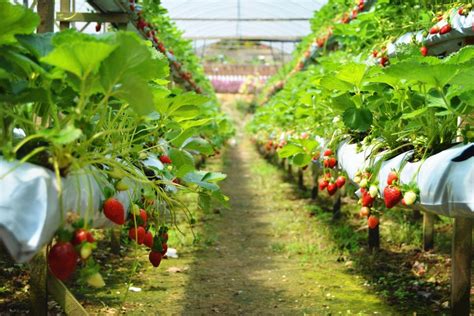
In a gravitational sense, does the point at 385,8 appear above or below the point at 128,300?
above

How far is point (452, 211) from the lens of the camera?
108 inches

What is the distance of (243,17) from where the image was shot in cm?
2214

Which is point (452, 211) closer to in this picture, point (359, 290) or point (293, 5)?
point (359, 290)

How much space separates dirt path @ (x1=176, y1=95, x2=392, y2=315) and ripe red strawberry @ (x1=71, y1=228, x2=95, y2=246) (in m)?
2.51

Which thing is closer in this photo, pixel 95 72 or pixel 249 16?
pixel 95 72

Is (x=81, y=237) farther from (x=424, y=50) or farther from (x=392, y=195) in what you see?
(x=424, y=50)

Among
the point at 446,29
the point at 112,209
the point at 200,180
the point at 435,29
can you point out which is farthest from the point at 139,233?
the point at 435,29

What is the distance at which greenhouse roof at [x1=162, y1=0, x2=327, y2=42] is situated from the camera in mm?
19688

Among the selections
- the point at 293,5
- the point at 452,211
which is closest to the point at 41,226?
the point at 452,211

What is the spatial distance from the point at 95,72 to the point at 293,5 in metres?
18.3

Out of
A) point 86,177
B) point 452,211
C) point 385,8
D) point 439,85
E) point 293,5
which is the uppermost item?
point 293,5

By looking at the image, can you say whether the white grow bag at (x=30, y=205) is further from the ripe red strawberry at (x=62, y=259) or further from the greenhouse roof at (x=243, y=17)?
the greenhouse roof at (x=243, y=17)

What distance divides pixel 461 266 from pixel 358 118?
1024mm

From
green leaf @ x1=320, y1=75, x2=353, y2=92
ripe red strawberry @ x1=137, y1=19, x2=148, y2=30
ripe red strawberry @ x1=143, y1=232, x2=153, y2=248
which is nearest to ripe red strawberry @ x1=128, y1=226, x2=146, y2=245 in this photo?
ripe red strawberry @ x1=143, y1=232, x2=153, y2=248
